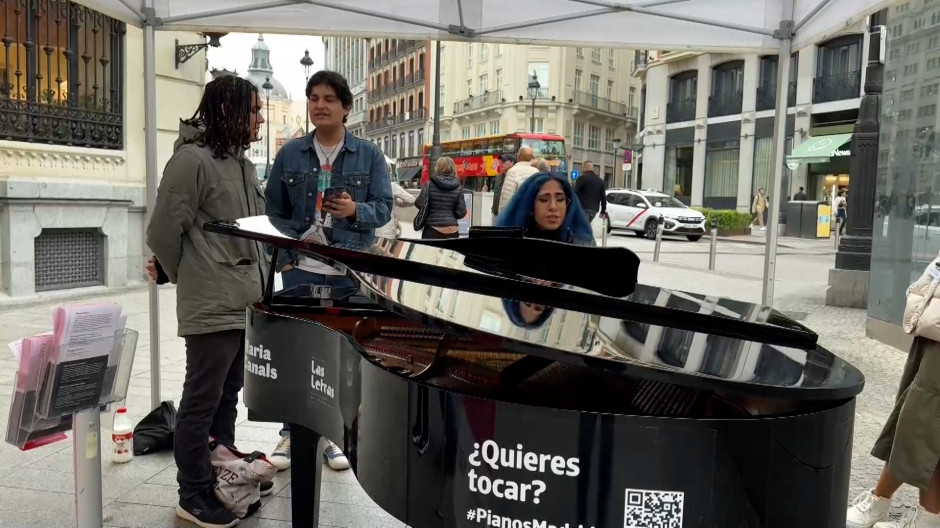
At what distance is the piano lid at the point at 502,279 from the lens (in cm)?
195

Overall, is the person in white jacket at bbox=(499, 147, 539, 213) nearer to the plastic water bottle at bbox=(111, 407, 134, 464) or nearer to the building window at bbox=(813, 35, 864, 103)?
the plastic water bottle at bbox=(111, 407, 134, 464)

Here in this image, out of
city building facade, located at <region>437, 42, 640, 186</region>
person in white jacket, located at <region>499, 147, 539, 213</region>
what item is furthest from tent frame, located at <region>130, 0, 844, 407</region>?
city building facade, located at <region>437, 42, 640, 186</region>

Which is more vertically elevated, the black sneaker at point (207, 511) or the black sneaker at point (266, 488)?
the black sneaker at point (207, 511)

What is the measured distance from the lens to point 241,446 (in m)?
4.41

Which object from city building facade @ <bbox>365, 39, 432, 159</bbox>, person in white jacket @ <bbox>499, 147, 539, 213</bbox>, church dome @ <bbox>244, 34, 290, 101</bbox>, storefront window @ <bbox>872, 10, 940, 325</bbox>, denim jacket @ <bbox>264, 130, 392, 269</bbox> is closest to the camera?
denim jacket @ <bbox>264, 130, 392, 269</bbox>

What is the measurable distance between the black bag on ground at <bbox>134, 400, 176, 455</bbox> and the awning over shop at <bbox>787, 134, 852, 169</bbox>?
2854 centimetres

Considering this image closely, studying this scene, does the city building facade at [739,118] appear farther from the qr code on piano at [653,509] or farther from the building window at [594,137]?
the qr code on piano at [653,509]

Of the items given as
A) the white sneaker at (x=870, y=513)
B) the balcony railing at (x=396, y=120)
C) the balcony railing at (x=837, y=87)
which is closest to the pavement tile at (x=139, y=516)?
the white sneaker at (x=870, y=513)

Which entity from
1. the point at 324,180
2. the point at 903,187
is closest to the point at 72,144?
the point at 324,180

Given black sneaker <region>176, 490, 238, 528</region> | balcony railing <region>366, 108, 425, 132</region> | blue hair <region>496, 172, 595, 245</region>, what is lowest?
black sneaker <region>176, 490, 238, 528</region>

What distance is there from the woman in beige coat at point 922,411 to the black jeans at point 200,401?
120 inches

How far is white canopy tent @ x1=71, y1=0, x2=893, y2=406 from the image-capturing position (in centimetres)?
475

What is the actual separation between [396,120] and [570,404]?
236 ft

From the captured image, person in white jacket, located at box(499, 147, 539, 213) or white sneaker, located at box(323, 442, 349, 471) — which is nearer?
white sneaker, located at box(323, 442, 349, 471)
